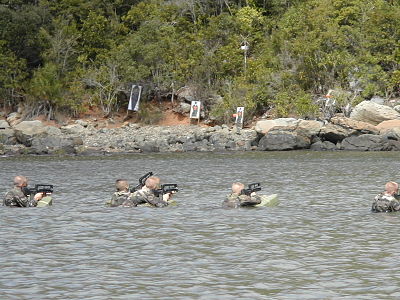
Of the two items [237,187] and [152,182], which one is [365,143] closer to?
[237,187]

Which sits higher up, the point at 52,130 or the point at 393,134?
the point at 393,134

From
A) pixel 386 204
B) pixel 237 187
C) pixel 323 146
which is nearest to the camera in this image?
pixel 386 204

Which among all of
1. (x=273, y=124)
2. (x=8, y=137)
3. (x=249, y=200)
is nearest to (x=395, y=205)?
(x=249, y=200)

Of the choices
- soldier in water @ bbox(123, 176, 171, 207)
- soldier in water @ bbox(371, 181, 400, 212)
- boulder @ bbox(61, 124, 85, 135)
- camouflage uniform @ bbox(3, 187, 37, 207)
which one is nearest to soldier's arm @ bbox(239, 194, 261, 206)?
soldier in water @ bbox(123, 176, 171, 207)

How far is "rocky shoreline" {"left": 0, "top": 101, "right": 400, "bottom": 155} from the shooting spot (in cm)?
5811

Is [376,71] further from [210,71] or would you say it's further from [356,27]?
[210,71]

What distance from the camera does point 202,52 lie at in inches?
2975

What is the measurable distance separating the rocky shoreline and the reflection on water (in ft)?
73.3

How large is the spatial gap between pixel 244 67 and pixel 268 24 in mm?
6868

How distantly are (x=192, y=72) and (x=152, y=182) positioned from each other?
4997 cm

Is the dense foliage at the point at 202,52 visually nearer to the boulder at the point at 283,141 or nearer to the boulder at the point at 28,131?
the boulder at the point at 28,131

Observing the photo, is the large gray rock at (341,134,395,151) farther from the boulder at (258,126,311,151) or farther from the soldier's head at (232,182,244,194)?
the soldier's head at (232,182,244,194)

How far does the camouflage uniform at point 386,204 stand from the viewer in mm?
24250

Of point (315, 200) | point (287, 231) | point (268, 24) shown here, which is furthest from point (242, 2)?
point (287, 231)
